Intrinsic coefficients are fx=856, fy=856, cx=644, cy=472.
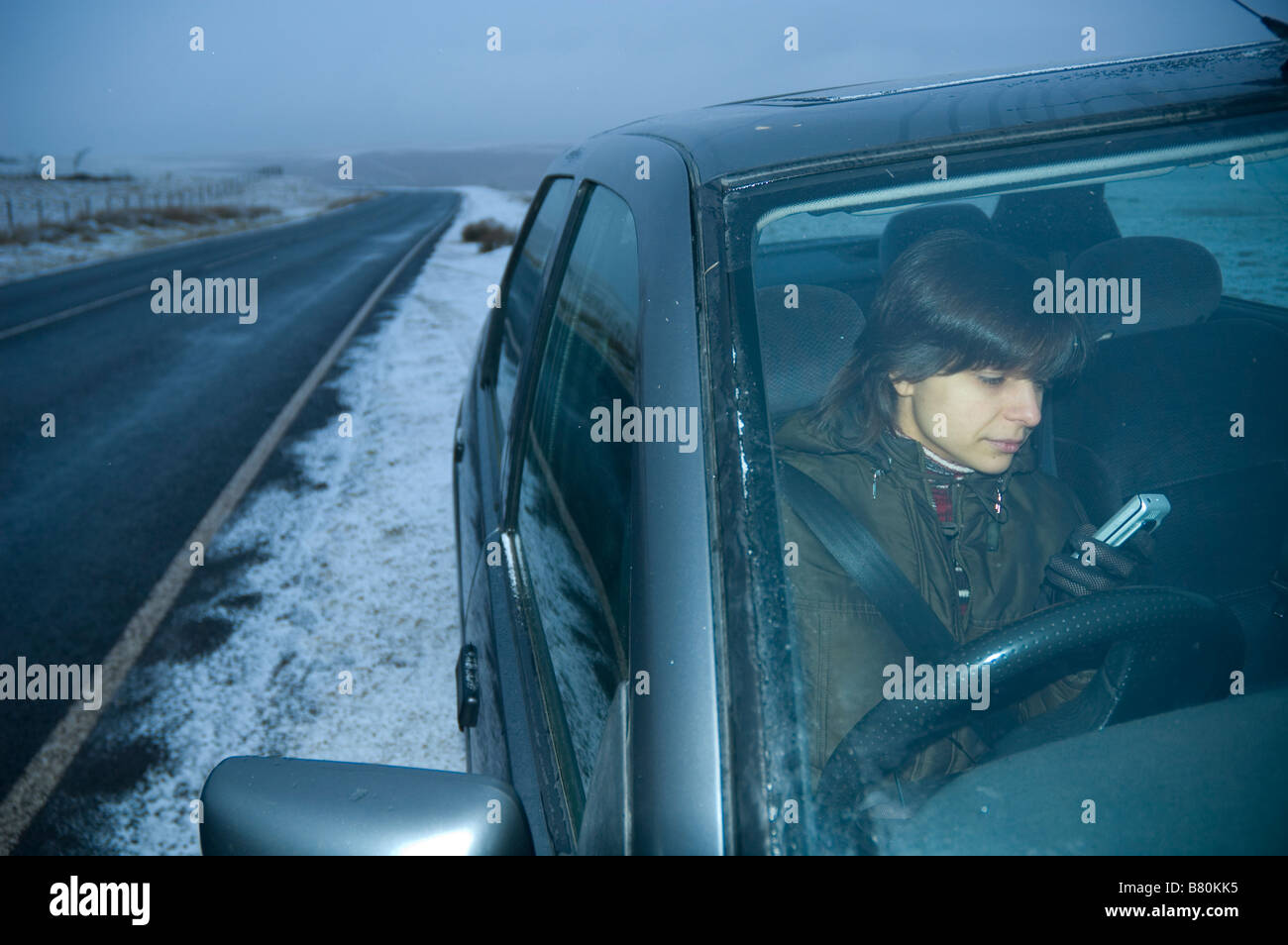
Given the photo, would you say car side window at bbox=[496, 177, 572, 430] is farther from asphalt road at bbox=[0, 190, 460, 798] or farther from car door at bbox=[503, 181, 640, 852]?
asphalt road at bbox=[0, 190, 460, 798]

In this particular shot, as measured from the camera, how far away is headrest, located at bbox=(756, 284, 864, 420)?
125 cm

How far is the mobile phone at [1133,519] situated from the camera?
1.36 metres

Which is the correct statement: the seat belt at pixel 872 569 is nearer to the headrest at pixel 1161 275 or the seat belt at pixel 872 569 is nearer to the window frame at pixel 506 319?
Answer: the headrest at pixel 1161 275

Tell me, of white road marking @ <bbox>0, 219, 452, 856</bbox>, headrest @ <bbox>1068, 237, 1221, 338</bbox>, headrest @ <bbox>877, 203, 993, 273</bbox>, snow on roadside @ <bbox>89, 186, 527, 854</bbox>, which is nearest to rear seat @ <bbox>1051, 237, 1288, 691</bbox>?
headrest @ <bbox>1068, 237, 1221, 338</bbox>

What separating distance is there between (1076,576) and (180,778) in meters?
2.75

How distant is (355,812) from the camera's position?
3.01ft

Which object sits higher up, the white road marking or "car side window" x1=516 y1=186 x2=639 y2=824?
"car side window" x1=516 y1=186 x2=639 y2=824

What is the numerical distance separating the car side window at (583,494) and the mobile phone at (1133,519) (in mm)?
754

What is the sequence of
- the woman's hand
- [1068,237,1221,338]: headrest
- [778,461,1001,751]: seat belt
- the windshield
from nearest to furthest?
the windshield < [778,461,1001,751]: seat belt < the woman's hand < [1068,237,1221,338]: headrest

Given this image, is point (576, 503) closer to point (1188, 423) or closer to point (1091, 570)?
point (1091, 570)

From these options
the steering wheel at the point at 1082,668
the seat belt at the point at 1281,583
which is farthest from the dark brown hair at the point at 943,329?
the seat belt at the point at 1281,583
